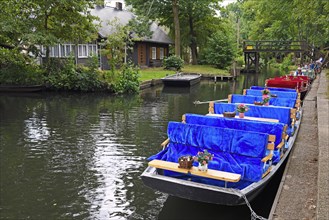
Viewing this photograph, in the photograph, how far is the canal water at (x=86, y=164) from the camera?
7.74 metres

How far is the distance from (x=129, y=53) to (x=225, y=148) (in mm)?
33524

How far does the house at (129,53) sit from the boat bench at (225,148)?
92.0 feet

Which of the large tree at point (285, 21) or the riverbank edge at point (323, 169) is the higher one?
the large tree at point (285, 21)

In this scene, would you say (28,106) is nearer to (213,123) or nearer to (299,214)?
(213,123)

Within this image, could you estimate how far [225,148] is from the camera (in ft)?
26.7

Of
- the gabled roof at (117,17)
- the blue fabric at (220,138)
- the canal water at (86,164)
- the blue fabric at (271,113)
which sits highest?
the gabled roof at (117,17)

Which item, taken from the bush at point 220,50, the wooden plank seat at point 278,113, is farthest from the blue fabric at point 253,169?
the bush at point 220,50

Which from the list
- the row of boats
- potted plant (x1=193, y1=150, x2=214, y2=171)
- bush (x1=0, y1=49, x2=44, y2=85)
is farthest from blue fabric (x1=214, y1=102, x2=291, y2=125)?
bush (x1=0, y1=49, x2=44, y2=85)

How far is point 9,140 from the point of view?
1311 centimetres

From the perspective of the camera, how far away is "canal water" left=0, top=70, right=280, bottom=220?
305 inches

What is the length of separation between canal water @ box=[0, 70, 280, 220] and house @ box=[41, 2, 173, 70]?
1567 centimetres

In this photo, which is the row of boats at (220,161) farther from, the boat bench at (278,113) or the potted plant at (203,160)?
the boat bench at (278,113)

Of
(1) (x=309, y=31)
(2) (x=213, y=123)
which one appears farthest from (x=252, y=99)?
(1) (x=309, y=31)

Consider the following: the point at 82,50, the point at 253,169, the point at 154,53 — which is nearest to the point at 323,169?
the point at 253,169
